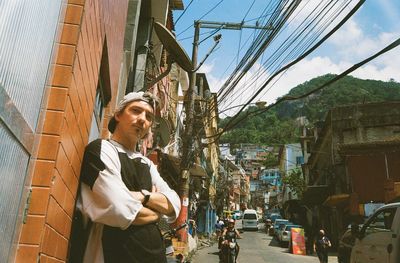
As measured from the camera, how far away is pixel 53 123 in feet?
5.16

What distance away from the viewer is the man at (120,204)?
5.76ft

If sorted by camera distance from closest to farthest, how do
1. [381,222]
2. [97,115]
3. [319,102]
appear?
[97,115] → [381,222] → [319,102]

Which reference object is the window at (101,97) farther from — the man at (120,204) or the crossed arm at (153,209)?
the crossed arm at (153,209)

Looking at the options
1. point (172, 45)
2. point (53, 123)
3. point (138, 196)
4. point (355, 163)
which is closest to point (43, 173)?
point (53, 123)

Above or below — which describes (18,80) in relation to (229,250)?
above

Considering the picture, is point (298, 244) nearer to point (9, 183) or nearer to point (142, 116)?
point (142, 116)

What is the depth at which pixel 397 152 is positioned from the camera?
19219 mm

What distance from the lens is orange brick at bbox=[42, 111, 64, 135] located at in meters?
1.56

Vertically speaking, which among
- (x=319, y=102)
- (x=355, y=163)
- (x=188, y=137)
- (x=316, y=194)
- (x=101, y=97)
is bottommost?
(x=101, y=97)

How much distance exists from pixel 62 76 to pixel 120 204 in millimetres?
678

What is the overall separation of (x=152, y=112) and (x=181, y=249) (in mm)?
11959

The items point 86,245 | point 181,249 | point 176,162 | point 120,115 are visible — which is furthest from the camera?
point 176,162

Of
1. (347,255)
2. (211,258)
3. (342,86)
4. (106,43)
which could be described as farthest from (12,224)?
(342,86)

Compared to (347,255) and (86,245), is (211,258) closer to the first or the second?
(347,255)
